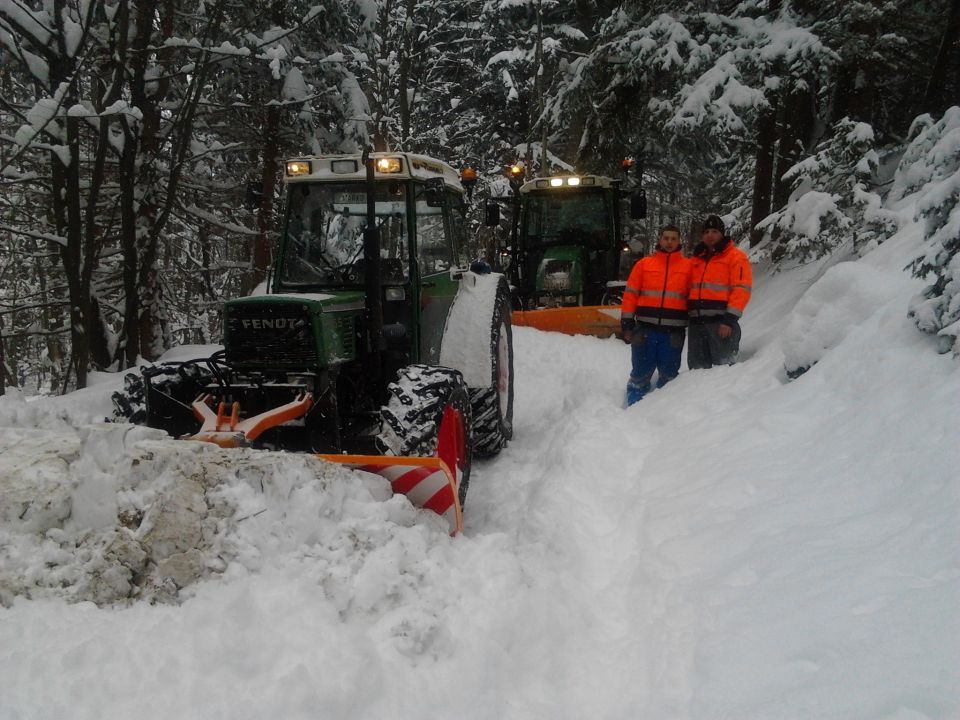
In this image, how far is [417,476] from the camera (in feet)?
10.7

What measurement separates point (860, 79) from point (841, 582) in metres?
11.6

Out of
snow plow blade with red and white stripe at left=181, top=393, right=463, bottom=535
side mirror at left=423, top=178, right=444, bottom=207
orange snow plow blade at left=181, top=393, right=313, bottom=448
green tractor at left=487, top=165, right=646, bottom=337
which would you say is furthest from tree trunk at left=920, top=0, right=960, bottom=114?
orange snow plow blade at left=181, top=393, right=313, bottom=448

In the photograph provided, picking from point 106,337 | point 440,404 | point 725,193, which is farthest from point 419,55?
point 440,404

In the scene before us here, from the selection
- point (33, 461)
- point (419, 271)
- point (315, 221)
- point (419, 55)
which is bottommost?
point (33, 461)

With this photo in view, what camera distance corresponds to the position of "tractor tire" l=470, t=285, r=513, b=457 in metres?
4.90

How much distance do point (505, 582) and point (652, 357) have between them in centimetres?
394

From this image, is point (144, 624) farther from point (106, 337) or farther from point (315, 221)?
point (106, 337)

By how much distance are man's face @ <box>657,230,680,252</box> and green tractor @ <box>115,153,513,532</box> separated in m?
1.76

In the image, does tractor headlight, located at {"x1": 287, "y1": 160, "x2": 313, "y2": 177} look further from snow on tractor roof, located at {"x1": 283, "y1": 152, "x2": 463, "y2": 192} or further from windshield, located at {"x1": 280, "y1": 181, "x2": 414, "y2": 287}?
windshield, located at {"x1": 280, "y1": 181, "x2": 414, "y2": 287}

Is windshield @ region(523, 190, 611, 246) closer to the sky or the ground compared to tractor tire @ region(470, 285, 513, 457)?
closer to the sky

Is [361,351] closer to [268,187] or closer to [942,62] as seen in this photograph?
[268,187]

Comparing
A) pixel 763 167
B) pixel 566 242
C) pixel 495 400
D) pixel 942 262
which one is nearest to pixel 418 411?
pixel 495 400

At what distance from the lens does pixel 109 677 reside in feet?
6.23

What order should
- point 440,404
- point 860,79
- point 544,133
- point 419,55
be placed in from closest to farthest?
point 440,404 < point 860,79 < point 544,133 < point 419,55
